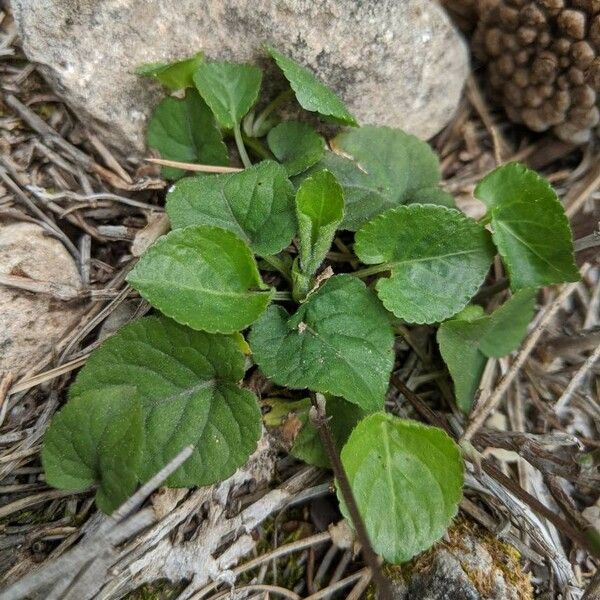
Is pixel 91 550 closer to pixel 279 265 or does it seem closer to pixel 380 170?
pixel 279 265

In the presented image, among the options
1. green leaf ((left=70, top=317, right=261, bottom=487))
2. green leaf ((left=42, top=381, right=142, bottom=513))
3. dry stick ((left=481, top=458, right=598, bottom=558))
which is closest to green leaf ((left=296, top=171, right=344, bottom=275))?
Result: green leaf ((left=70, top=317, right=261, bottom=487))

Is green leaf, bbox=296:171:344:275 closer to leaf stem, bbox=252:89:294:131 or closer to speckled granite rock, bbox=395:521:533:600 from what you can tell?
leaf stem, bbox=252:89:294:131

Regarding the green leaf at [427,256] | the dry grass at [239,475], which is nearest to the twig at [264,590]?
the dry grass at [239,475]

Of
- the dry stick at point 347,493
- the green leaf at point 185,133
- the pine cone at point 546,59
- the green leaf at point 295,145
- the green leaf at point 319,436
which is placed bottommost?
the green leaf at point 319,436

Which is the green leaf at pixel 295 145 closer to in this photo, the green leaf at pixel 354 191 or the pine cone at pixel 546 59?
the green leaf at pixel 354 191

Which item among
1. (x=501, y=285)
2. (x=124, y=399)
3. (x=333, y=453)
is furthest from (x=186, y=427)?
(x=501, y=285)

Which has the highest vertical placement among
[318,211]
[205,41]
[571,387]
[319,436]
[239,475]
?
[205,41]

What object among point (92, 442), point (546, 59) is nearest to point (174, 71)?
point (92, 442)
